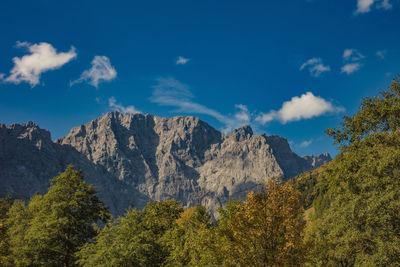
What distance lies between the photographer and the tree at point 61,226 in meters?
30.5

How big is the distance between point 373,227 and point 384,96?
11.8 m

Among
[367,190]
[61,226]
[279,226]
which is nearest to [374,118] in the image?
[367,190]

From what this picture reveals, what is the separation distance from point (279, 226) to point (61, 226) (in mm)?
25310

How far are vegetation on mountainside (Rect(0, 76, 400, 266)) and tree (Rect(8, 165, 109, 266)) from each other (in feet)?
0.33

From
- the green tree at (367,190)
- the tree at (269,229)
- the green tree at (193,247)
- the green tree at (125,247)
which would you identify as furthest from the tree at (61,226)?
the green tree at (367,190)

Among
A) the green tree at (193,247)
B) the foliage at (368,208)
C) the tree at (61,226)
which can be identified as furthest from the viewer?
the tree at (61,226)

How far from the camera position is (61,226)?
3116cm

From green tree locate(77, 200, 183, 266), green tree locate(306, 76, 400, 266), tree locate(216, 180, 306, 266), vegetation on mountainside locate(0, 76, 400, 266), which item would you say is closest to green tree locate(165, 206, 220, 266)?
vegetation on mountainside locate(0, 76, 400, 266)

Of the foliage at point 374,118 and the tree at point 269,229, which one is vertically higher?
the foliage at point 374,118

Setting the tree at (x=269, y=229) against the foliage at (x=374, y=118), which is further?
the foliage at (x=374, y=118)

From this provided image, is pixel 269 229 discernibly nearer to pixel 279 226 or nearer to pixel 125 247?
pixel 279 226

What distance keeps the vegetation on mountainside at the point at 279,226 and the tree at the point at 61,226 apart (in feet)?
0.33

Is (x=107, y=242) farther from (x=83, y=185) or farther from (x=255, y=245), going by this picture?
(x=255, y=245)

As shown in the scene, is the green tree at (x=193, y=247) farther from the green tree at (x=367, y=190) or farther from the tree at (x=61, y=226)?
the tree at (x=61, y=226)
